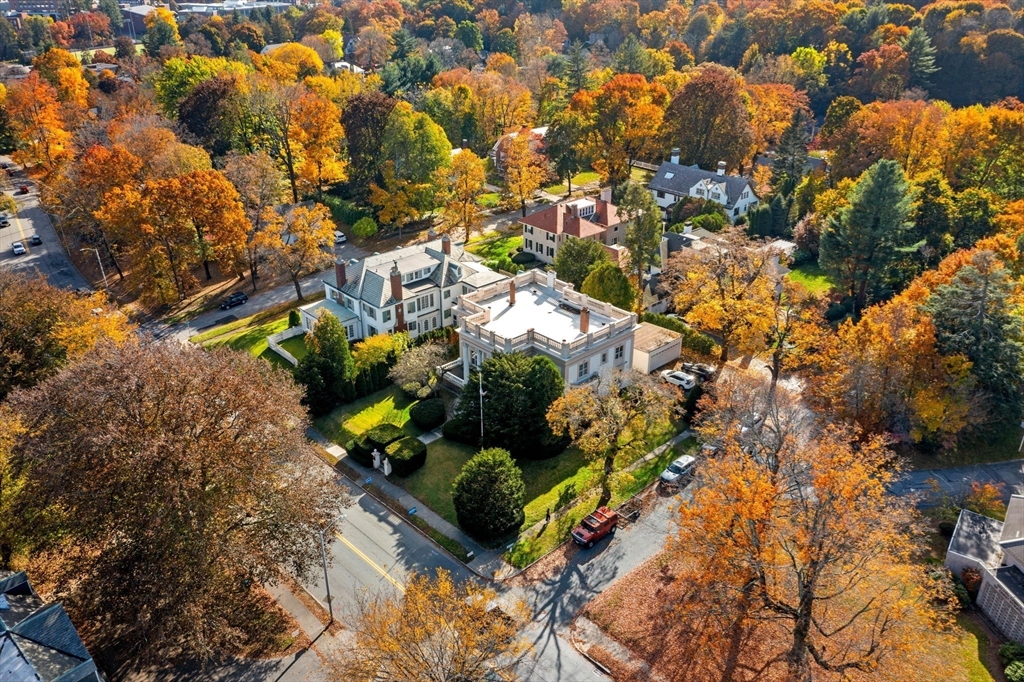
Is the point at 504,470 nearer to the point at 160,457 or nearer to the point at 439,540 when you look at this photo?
the point at 439,540

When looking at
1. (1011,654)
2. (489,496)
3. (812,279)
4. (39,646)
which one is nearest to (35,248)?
(39,646)

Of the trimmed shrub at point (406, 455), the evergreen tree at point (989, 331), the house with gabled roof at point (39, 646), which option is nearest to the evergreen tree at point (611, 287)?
the trimmed shrub at point (406, 455)

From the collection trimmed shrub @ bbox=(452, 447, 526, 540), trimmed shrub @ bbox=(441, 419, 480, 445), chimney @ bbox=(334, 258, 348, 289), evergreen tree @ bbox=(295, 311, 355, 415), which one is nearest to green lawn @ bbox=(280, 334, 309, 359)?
chimney @ bbox=(334, 258, 348, 289)

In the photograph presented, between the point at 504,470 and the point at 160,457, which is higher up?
the point at 160,457

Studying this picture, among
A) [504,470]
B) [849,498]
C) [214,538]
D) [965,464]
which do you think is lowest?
[965,464]

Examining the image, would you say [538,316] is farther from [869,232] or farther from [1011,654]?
[1011,654]

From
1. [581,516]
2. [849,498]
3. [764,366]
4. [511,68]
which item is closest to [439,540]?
[581,516]
